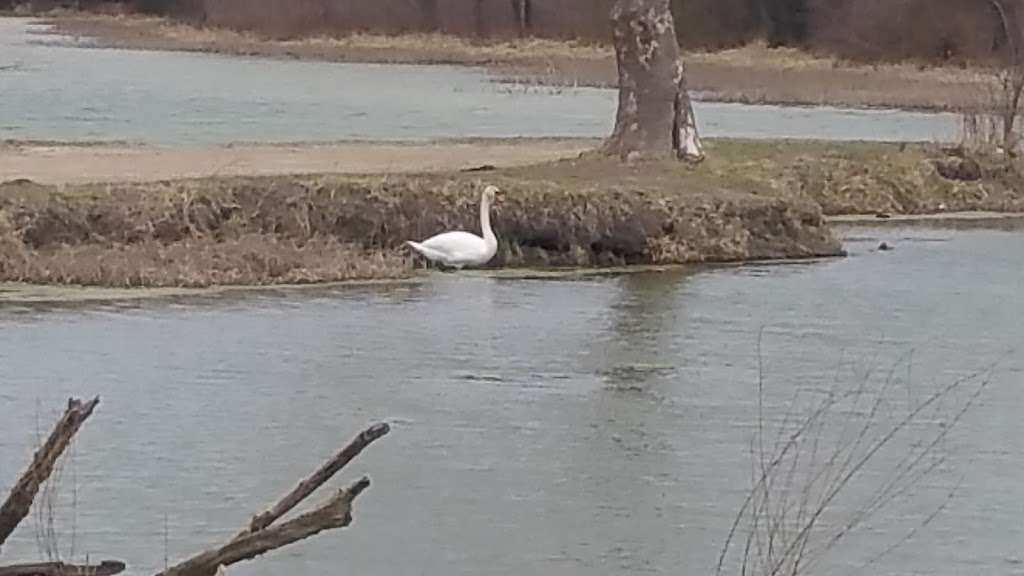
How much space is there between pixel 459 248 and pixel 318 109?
52.2 ft

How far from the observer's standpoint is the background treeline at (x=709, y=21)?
4981 cm

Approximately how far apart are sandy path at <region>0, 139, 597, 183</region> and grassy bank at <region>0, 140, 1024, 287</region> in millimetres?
1029

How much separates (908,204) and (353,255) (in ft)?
23.8

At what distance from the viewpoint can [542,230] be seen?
17.6m

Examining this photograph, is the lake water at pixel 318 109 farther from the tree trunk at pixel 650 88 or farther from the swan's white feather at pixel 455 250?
the swan's white feather at pixel 455 250

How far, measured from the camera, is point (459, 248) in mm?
16453

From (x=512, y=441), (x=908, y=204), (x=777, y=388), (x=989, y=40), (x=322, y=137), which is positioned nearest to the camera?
(x=512, y=441)

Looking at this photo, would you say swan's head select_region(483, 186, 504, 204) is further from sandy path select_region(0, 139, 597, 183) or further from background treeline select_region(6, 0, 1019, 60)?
background treeline select_region(6, 0, 1019, 60)

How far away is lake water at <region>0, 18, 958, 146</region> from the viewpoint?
27.2 meters

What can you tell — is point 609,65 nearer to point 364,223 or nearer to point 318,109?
point 318,109

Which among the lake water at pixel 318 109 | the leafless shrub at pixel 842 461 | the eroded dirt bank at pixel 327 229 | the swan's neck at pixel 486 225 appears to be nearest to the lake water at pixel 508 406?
the leafless shrub at pixel 842 461

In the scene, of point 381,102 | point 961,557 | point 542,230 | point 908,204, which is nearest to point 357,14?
point 381,102

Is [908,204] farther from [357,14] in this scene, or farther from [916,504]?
[357,14]

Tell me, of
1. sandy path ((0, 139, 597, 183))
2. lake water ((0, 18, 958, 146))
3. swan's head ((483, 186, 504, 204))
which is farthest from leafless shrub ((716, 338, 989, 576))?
lake water ((0, 18, 958, 146))
